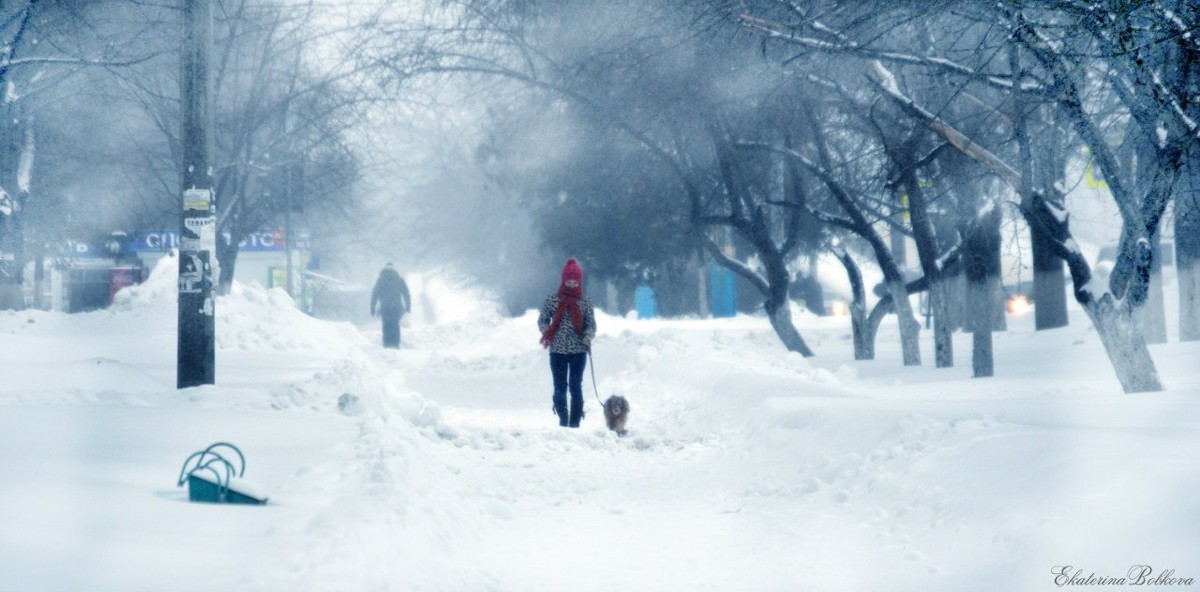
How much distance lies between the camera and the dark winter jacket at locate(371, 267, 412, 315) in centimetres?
2792

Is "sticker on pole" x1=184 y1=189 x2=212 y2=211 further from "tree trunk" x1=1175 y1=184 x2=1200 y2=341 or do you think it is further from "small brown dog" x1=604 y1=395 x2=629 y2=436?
"tree trunk" x1=1175 y1=184 x2=1200 y2=341

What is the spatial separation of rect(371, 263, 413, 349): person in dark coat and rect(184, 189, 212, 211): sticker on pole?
14301 millimetres

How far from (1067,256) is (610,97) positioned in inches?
293

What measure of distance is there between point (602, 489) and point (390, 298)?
1961 cm

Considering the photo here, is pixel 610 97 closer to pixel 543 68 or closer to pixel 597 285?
pixel 543 68

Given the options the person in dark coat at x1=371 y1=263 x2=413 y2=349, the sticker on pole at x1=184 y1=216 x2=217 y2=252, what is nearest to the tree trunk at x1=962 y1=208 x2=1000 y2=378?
the sticker on pole at x1=184 y1=216 x2=217 y2=252

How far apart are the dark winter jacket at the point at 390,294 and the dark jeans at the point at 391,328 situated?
6 centimetres

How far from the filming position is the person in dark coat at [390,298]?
27.9 meters

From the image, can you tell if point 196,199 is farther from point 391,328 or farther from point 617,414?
point 391,328

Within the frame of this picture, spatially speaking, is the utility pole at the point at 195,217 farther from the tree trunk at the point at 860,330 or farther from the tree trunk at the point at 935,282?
the tree trunk at the point at 860,330

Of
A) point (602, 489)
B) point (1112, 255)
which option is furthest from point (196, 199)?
point (1112, 255)

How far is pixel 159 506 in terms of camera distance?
6.20 m

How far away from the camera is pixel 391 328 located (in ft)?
96.6

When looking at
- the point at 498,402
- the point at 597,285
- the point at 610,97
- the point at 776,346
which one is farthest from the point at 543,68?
the point at 597,285
